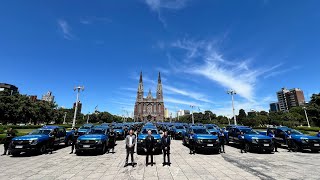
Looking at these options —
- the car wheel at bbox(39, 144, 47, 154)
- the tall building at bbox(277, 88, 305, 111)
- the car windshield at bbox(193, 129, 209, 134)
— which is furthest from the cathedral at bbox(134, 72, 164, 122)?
the car wheel at bbox(39, 144, 47, 154)

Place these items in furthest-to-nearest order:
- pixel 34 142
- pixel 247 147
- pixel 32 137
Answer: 1. pixel 247 147
2. pixel 32 137
3. pixel 34 142

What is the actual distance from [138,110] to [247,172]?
136 m

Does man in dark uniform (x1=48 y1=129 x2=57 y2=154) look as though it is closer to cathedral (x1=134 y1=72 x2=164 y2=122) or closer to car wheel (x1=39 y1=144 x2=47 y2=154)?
car wheel (x1=39 y1=144 x2=47 y2=154)

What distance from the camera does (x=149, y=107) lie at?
143 meters

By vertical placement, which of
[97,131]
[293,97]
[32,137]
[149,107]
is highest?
[293,97]

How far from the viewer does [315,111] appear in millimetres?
37125

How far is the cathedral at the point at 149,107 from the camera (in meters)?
139

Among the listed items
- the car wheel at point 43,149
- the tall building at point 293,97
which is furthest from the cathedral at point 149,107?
the car wheel at point 43,149

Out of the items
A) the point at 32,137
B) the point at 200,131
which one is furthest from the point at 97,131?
the point at 200,131

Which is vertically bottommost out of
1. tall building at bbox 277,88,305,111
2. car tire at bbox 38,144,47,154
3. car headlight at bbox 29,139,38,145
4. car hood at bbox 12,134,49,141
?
car tire at bbox 38,144,47,154

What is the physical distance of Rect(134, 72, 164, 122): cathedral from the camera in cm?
13900

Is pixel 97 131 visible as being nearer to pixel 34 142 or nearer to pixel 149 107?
pixel 34 142

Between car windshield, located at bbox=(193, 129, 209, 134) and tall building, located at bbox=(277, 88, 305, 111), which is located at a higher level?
tall building, located at bbox=(277, 88, 305, 111)

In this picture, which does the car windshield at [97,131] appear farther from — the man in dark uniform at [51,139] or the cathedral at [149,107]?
the cathedral at [149,107]
